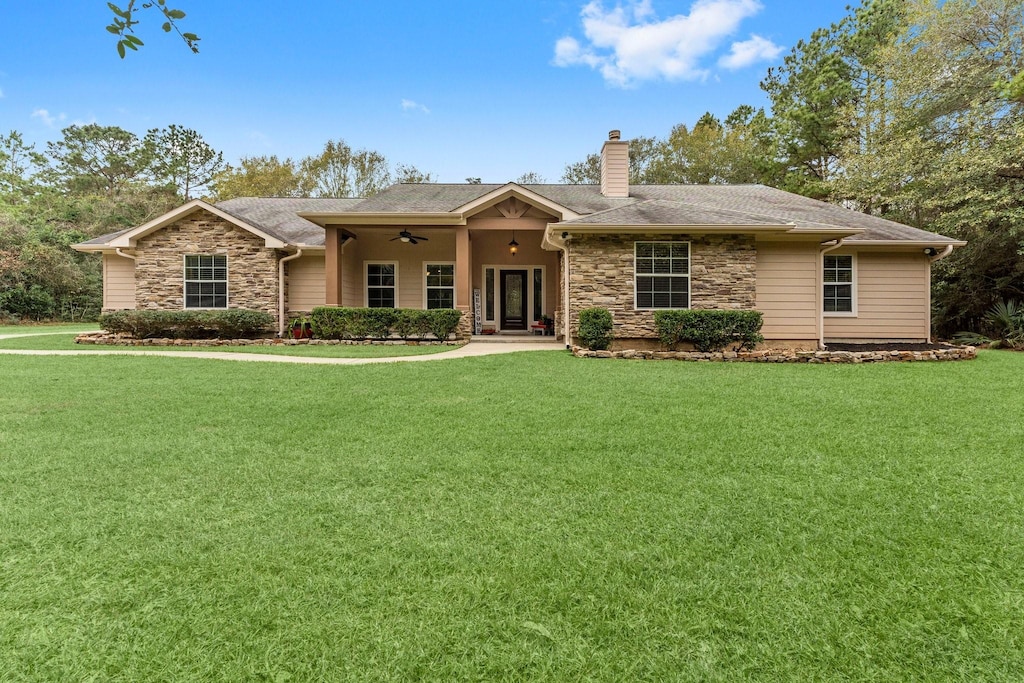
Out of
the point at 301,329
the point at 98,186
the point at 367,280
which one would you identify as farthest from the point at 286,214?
the point at 98,186

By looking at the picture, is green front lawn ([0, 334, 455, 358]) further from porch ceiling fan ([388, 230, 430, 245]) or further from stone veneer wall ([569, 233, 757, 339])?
stone veneer wall ([569, 233, 757, 339])

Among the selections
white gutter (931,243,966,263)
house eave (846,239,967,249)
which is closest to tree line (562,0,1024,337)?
white gutter (931,243,966,263)

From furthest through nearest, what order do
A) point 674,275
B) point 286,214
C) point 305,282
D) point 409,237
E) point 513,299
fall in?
point 286,214 < point 513,299 < point 305,282 < point 409,237 < point 674,275

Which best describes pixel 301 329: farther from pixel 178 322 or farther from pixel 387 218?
pixel 387 218

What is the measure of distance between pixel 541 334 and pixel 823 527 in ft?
39.1

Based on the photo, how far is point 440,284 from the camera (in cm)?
1458

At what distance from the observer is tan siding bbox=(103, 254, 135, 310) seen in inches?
539

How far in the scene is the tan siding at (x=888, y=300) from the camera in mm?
12133

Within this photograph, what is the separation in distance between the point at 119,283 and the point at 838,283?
753 inches

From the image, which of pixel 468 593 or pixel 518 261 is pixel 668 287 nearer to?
pixel 518 261

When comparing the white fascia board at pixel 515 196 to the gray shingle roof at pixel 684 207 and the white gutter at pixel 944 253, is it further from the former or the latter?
the white gutter at pixel 944 253

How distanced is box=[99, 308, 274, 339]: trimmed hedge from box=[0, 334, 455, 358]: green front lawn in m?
0.91

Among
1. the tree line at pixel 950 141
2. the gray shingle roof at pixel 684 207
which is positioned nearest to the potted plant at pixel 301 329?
the gray shingle roof at pixel 684 207

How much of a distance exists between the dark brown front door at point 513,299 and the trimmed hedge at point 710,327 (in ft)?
18.3
